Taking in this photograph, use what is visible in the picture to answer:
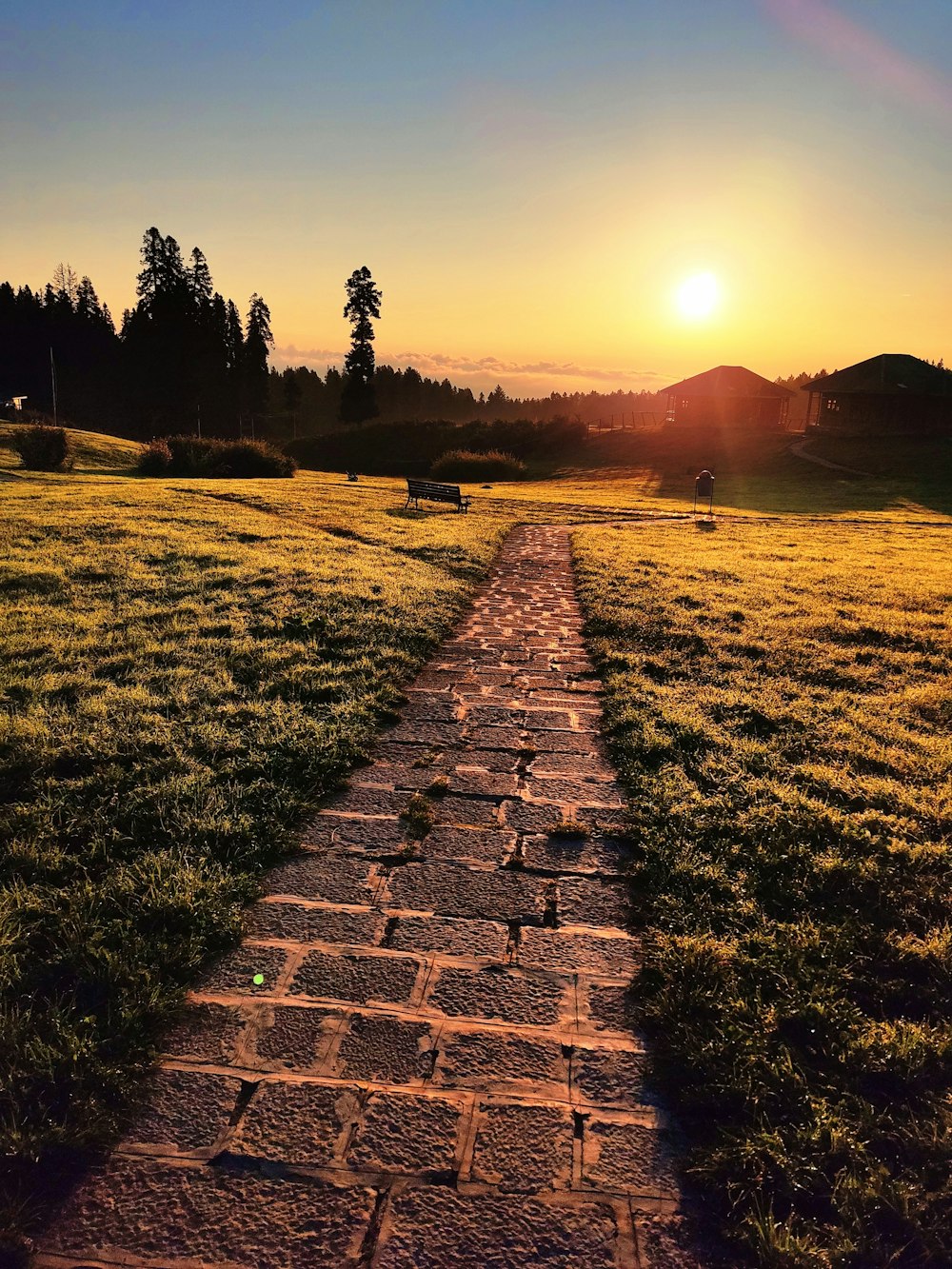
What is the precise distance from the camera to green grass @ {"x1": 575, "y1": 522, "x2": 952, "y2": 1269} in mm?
1999

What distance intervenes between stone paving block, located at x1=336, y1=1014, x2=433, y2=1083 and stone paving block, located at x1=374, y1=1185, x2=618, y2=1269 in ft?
1.30

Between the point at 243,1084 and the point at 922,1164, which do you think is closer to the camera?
the point at 922,1164

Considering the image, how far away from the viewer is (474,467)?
40156 mm

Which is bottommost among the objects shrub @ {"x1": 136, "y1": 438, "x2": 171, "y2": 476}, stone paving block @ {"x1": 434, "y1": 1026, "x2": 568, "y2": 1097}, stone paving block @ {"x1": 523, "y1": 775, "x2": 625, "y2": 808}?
stone paving block @ {"x1": 434, "y1": 1026, "x2": 568, "y2": 1097}

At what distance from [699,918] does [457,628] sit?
17.1 ft

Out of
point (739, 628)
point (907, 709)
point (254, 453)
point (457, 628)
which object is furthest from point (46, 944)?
point (254, 453)

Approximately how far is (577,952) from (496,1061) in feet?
2.12

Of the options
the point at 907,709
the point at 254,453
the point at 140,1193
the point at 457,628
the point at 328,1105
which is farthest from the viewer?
the point at 254,453

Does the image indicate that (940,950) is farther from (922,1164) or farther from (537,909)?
(537,909)

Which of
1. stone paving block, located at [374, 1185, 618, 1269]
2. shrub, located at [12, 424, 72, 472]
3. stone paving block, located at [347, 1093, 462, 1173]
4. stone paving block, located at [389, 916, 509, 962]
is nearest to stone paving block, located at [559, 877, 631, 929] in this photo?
stone paving block, located at [389, 916, 509, 962]

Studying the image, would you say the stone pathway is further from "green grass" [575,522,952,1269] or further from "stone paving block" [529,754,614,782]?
"stone paving block" [529,754,614,782]

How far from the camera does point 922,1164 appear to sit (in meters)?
2.05

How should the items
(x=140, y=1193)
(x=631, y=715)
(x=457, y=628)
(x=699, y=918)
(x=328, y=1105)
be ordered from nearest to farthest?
(x=140, y=1193) → (x=328, y=1105) → (x=699, y=918) → (x=631, y=715) → (x=457, y=628)

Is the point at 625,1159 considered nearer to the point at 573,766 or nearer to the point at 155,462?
the point at 573,766
